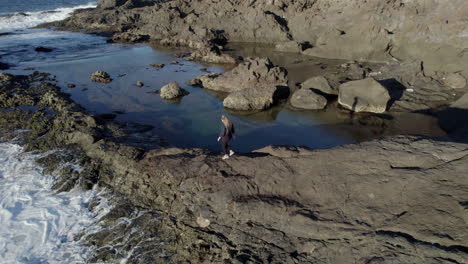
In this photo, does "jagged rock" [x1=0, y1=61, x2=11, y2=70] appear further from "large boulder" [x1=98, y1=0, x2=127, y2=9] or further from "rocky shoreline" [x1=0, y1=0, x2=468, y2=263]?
"large boulder" [x1=98, y1=0, x2=127, y2=9]

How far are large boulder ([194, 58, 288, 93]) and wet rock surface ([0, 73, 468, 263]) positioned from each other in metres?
9.06

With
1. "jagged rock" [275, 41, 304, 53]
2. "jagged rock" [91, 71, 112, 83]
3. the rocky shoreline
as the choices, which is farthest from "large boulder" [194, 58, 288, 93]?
"jagged rock" [275, 41, 304, 53]

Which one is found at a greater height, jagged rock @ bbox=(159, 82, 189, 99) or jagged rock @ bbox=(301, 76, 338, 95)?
jagged rock @ bbox=(301, 76, 338, 95)

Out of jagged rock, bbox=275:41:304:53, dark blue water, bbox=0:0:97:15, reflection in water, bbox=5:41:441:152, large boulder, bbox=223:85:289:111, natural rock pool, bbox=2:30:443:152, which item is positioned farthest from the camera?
dark blue water, bbox=0:0:97:15

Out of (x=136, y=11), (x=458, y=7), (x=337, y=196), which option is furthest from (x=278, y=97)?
(x=136, y=11)

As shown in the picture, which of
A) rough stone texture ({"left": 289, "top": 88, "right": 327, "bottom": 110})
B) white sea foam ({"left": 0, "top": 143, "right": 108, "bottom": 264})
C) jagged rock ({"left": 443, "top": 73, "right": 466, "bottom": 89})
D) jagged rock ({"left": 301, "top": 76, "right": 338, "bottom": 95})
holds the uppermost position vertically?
jagged rock ({"left": 443, "top": 73, "right": 466, "bottom": 89})

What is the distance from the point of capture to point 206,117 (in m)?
14.7

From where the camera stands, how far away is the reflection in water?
12508 mm

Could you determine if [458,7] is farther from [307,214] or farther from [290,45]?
[307,214]

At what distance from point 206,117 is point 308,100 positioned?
17.2 feet

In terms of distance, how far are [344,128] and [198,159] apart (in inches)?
296

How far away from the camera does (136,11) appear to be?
4091 centimetres

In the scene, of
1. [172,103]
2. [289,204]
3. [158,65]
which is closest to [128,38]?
[158,65]

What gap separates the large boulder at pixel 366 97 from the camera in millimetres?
14312
